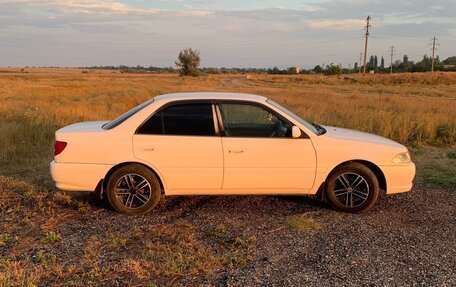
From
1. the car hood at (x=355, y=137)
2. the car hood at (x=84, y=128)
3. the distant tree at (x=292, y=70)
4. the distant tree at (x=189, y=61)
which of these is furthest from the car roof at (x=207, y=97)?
the distant tree at (x=292, y=70)

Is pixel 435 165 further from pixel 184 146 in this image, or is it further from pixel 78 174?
pixel 78 174

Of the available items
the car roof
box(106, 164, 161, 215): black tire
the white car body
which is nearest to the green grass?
the white car body

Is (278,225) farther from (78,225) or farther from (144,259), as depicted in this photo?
(78,225)

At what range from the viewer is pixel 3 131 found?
32.0 feet

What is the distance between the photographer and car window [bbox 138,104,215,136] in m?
5.23

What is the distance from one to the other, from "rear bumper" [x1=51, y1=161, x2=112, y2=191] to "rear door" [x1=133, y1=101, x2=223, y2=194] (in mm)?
523

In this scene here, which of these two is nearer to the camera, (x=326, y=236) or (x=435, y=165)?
(x=326, y=236)

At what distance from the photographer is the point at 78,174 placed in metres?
5.18

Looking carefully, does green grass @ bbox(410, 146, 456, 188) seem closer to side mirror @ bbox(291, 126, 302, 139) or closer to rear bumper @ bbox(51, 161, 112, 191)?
side mirror @ bbox(291, 126, 302, 139)

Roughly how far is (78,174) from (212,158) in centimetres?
165

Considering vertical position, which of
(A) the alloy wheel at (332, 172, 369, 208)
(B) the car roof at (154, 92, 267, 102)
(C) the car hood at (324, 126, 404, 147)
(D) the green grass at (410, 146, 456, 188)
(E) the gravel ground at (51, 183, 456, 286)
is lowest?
(E) the gravel ground at (51, 183, 456, 286)

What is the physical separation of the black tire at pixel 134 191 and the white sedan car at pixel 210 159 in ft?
0.04

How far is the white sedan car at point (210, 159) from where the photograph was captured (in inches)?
204

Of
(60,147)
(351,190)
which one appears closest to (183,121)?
(60,147)
